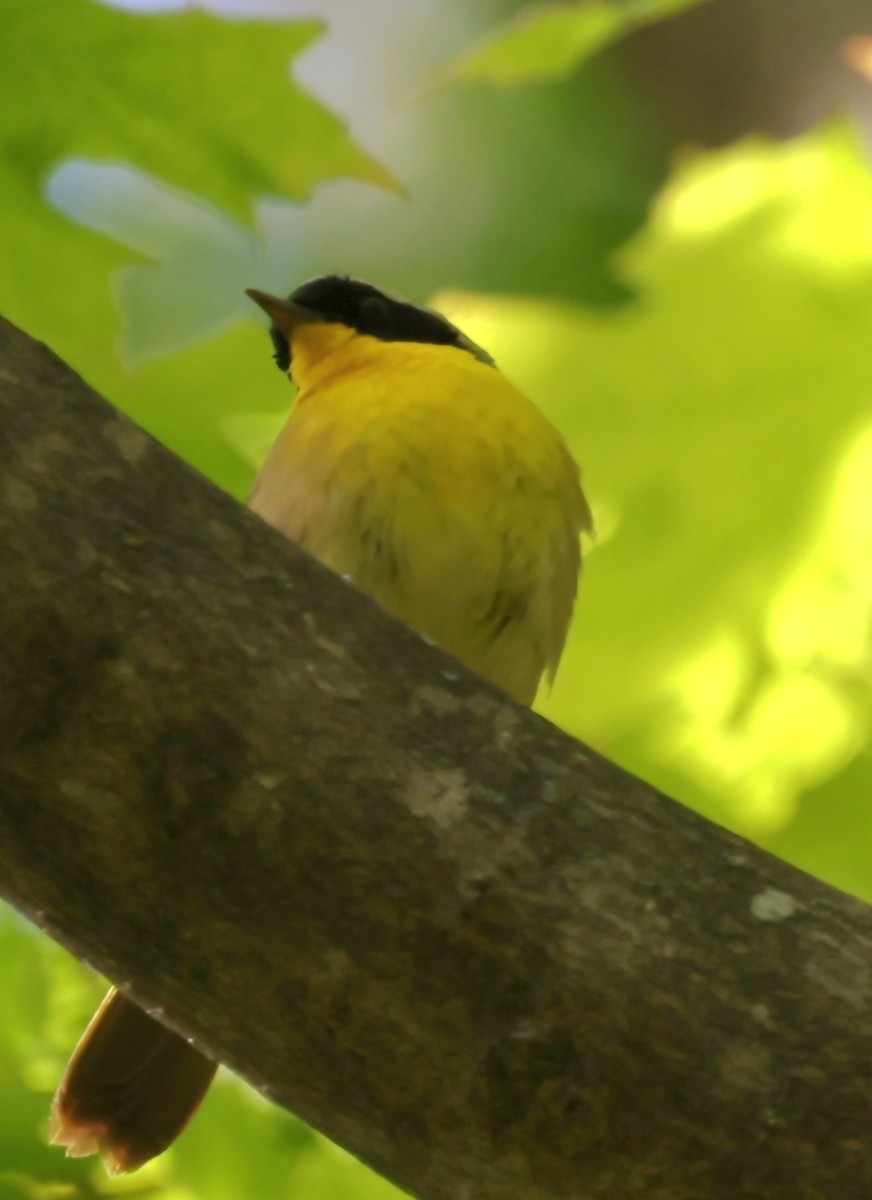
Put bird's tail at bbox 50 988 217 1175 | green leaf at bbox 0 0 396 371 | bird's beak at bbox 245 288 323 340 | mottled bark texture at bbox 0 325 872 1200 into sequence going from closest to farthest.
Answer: mottled bark texture at bbox 0 325 872 1200, bird's tail at bbox 50 988 217 1175, green leaf at bbox 0 0 396 371, bird's beak at bbox 245 288 323 340

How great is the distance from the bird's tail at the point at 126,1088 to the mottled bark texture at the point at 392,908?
79 cm

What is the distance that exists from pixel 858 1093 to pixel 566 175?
324cm

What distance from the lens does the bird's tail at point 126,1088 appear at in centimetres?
237

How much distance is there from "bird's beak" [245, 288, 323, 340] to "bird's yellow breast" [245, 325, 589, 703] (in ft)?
1.20

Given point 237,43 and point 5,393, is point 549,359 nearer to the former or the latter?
point 237,43

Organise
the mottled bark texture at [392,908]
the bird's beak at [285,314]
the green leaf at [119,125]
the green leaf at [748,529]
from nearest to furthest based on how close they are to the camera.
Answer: the mottled bark texture at [392,908] → the green leaf at [119,125] → the green leaf at [748,529] → the bird's beak at [285,314]

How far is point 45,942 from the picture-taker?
2715 mm

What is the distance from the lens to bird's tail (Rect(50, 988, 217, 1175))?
2369 mm

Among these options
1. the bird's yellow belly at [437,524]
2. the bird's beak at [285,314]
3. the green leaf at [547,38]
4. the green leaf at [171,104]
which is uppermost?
the green leaf at [547,38]

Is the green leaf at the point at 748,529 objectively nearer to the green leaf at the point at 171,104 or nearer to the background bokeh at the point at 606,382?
the background bokeh at the point at 606,382

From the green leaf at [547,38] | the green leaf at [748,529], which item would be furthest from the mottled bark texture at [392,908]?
the green leaf at [547,38]

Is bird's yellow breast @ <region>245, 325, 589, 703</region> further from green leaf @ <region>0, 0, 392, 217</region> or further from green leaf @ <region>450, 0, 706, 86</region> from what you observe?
green leaf @ <region>450, 0, 706, 86</region>

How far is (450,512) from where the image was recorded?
268cm

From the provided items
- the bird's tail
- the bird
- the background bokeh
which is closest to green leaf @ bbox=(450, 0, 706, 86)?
the background bokeh
